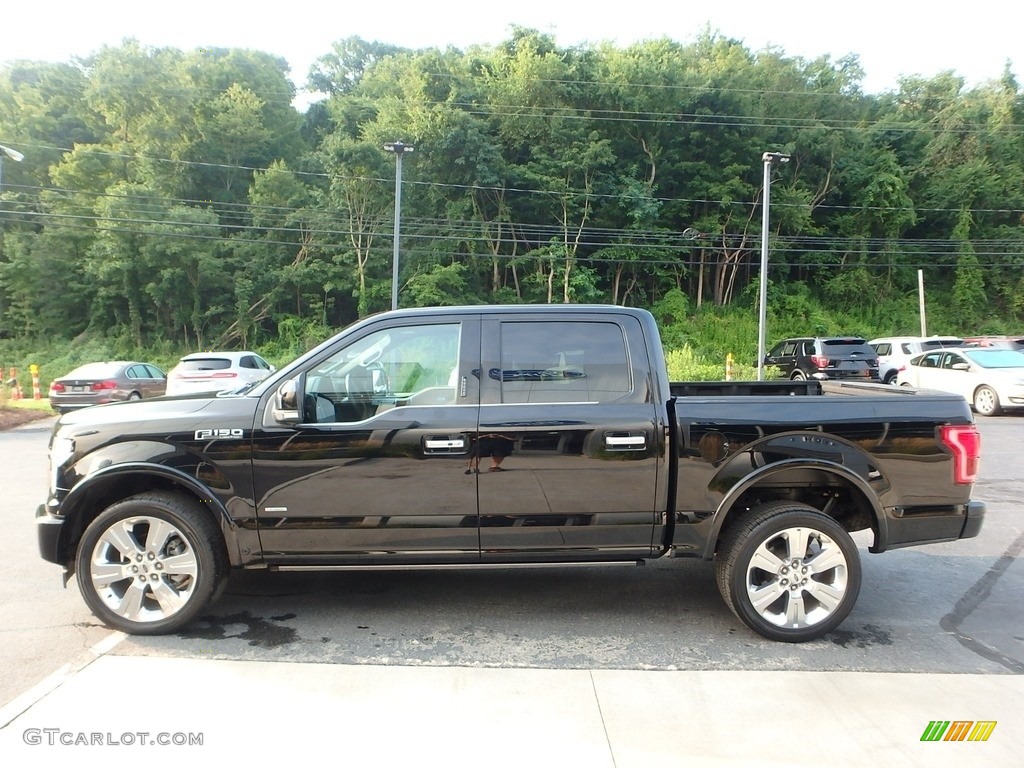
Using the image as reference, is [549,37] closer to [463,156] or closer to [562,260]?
[463,156]

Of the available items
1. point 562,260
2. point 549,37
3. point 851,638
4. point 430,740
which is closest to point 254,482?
point 430,740

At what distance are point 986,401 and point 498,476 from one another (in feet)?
51.3

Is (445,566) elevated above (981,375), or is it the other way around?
(981,375)

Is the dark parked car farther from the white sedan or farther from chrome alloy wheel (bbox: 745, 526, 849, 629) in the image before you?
the white sedan

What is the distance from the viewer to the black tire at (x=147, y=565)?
12.8 ft

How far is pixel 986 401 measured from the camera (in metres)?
15.1

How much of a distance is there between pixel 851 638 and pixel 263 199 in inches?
1440

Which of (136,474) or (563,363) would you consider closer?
(136,474)

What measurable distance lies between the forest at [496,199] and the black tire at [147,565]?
29008 millimetres

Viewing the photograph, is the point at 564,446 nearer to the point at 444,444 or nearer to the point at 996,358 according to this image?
the point at 444,444

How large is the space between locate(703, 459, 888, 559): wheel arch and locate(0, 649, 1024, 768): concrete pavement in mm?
864

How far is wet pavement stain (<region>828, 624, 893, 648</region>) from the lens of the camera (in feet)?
13.0

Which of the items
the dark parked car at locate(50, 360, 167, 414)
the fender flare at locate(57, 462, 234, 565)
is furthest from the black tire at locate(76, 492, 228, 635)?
the dark parked car at locate(50, 360, 167, 414)

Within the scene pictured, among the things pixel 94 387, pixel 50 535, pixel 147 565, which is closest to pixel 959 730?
pixel 147 565
